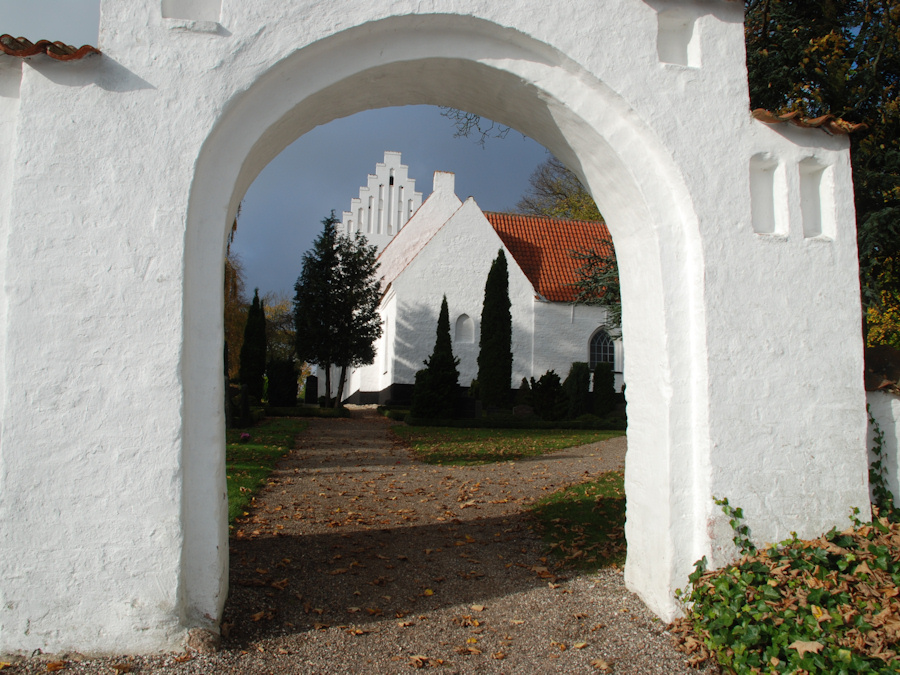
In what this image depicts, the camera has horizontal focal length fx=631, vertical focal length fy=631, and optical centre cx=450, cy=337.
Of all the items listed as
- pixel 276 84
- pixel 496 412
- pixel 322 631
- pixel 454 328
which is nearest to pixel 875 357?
pixel 322 631

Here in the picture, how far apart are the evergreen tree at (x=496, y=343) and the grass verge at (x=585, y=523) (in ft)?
39.7

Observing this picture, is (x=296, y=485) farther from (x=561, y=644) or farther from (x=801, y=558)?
(x=801, y=558)

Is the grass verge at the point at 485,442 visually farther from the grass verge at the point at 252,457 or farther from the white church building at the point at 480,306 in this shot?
the white church building at the point at 480,306

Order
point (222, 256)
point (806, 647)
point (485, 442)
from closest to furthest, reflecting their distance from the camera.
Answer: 1. point (806, 647)
2. point (222, 256)
3. point (485, 442)

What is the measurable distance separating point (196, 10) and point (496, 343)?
17.5 m

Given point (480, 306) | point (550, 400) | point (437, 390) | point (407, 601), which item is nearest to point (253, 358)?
point (480, 306)

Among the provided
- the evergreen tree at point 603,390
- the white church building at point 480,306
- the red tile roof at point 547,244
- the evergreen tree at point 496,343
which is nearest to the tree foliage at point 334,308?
the white church building at point 480,306

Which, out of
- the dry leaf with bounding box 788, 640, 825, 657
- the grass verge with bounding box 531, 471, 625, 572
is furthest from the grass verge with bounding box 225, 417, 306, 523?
the dry leaf with bounding box 788, 640, 825, 657

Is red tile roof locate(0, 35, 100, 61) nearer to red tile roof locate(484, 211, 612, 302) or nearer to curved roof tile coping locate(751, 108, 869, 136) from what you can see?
curved roof tile coping locate(751, 108, 869, 136)

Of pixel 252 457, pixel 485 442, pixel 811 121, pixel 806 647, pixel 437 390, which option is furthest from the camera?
pixel 437 390

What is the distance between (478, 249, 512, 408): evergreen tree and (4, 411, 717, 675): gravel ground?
42.4ft

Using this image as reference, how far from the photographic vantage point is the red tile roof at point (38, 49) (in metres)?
3.40

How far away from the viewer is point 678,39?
14.3ft

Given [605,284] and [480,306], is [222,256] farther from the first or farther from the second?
[480,306]
